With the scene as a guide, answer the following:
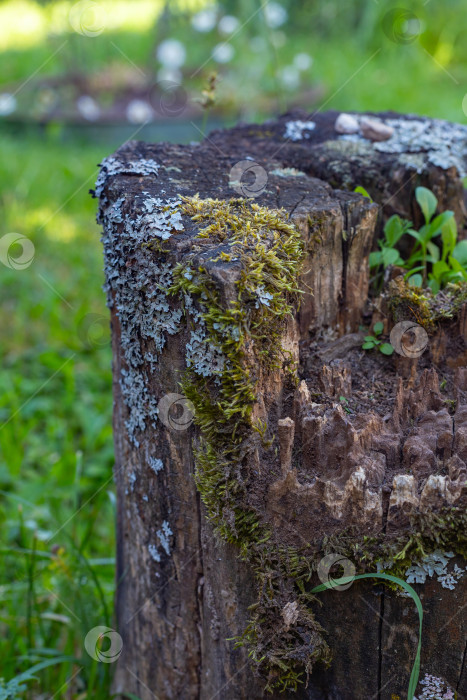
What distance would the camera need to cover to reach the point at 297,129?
7.42 ft

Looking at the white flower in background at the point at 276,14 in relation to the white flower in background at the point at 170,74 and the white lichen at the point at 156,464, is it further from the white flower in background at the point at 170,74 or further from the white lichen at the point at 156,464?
the white lichen at the point at 156,464

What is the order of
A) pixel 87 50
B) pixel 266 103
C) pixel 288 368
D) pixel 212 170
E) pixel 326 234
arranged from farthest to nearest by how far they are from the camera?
1. pixel 87 50
2. pixel 266 103
3. pixel 212 170
4. pixel 326 234
5. pixel 288 368

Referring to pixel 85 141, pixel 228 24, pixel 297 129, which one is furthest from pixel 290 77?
pixel 297 129

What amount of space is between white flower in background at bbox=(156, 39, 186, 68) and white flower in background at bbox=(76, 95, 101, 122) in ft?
3.11

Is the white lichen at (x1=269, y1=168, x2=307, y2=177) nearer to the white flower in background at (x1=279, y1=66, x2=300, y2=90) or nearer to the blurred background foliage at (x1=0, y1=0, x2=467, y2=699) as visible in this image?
the blurred background foliage at (x1=0, y1=0, x2=467, y2=699)

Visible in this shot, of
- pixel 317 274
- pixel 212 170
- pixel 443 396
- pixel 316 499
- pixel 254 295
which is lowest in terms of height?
pixel 316 499

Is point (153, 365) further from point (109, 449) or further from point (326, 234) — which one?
point (109, 449)

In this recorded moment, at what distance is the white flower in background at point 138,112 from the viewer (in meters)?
6.55

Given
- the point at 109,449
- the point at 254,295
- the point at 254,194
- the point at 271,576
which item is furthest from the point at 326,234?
the point at 109,449

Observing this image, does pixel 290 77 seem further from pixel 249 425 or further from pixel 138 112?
pixel 249 425

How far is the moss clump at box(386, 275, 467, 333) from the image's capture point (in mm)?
1639

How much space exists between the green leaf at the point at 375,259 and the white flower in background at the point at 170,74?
19.2 ft

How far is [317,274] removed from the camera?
1.64 metres

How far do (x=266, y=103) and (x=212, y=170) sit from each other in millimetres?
5364
